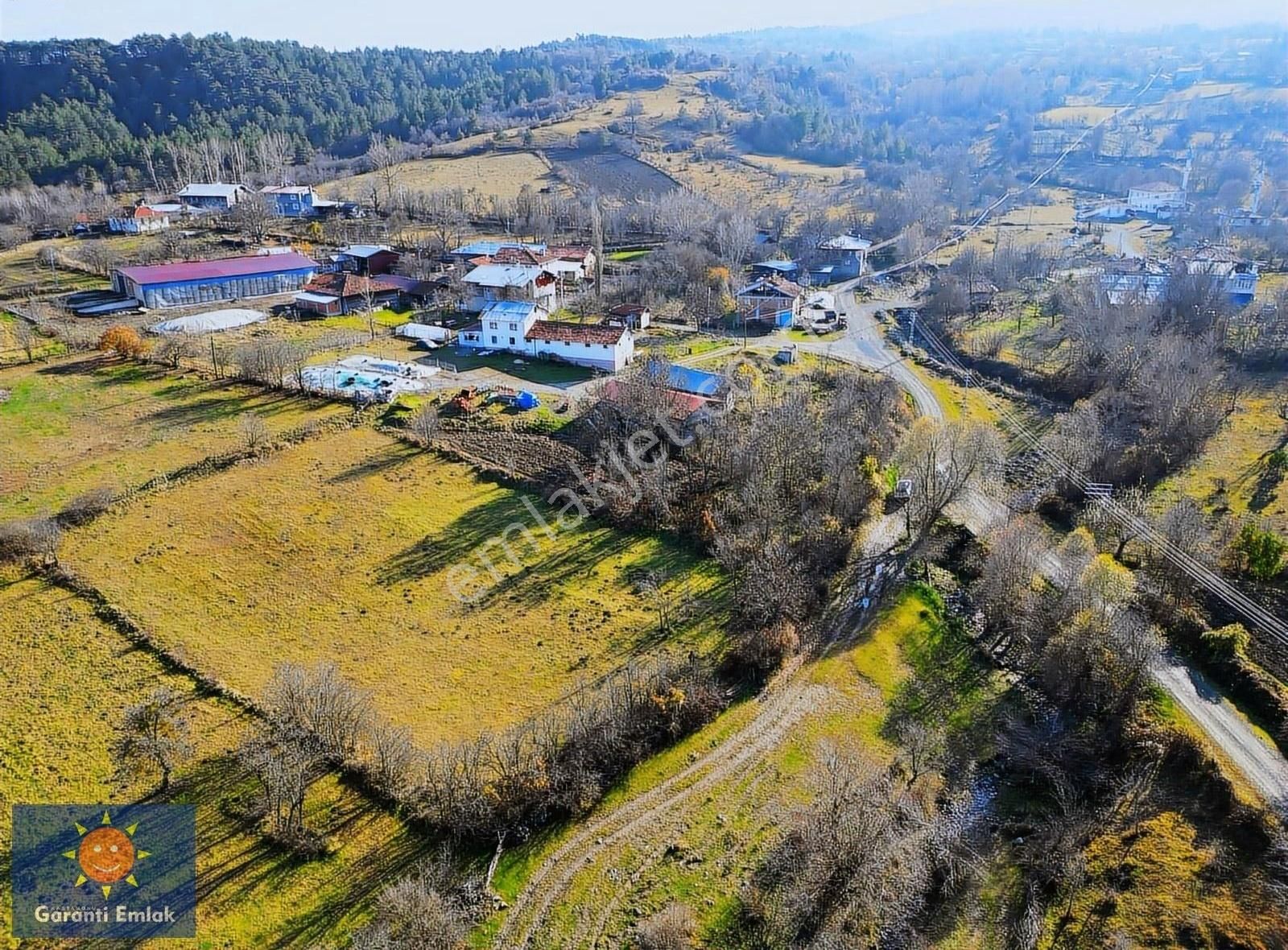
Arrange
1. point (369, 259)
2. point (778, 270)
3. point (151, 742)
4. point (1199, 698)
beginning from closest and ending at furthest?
point (151, 742), point (1199, 698), point (369, 259), point (778, 270)

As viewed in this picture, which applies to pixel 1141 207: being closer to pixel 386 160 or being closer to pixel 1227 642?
pixel 1227 642

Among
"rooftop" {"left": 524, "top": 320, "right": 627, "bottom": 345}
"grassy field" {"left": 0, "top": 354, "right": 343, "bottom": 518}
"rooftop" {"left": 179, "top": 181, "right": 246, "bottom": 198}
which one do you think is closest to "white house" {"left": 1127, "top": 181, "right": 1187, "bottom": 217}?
"rooftop" {"left": 524, "top": 320, "right": 627, "bottom": 345}

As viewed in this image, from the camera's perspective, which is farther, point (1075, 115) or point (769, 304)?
point (1075, 115)

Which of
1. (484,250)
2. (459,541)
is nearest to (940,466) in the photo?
(459,541)

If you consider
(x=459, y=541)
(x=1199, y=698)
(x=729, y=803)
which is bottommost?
(x=1199, y=698)

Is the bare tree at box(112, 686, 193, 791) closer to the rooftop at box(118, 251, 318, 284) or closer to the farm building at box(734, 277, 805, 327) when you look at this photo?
the farm building at box(734, 277, 805, 327)

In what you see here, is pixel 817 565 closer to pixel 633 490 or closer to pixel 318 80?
pixel 633 490
